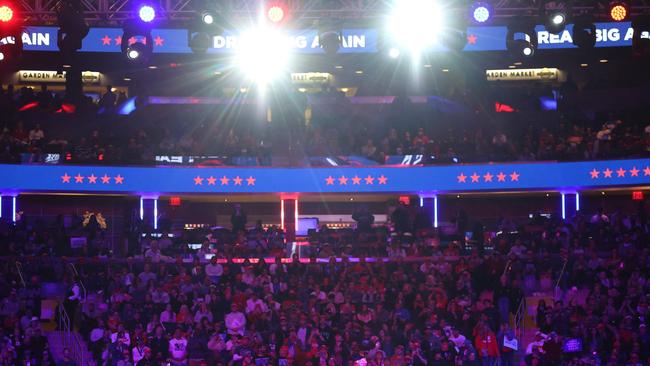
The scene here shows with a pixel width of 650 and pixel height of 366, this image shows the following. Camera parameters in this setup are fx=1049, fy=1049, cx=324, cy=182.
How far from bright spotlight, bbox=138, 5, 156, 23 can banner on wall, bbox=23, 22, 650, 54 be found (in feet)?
29.0

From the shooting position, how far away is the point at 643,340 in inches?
793

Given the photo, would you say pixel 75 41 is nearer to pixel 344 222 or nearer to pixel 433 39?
pixel 433 39

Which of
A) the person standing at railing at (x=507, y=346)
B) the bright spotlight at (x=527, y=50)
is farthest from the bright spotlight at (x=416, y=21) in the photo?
the person standing at railing at (x=507, y=346)

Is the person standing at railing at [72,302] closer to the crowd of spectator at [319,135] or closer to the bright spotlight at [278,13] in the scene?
the crowd of spectator at [319,135]

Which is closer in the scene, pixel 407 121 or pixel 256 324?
pixel 256 324

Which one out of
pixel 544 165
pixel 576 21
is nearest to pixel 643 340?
pixel 576 21

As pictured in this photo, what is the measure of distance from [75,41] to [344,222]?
15507 millimetres

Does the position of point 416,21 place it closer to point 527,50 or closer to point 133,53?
point 527,50

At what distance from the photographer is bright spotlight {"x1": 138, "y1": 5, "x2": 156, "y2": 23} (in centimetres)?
1795

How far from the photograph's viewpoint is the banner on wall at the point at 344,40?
27.7 metres

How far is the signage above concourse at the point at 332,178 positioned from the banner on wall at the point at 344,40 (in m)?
3.27

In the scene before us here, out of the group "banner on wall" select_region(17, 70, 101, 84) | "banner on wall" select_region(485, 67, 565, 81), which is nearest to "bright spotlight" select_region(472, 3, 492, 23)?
"banner on wall" select_region(485, 67, 565, 81)

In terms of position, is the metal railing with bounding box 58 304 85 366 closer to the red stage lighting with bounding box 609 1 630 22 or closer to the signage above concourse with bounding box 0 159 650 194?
the signage above concourse with bounding box 0 159 650 194

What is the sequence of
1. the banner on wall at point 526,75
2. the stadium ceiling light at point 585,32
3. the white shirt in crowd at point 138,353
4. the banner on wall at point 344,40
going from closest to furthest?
the stadium ceiling light at point 585,32 < the white shirt in crowd at point 138,353 < the banner on wall at point 344,40 < the banner on wall at point 526,75
